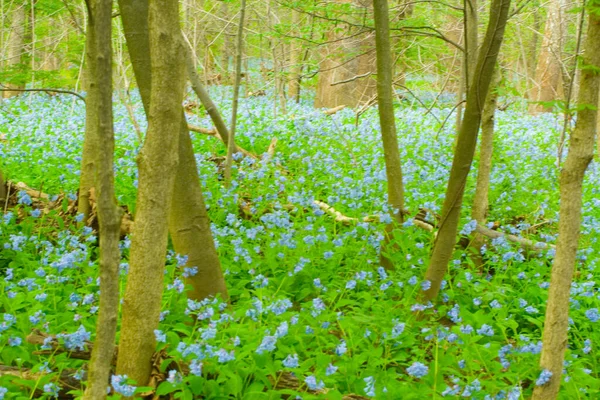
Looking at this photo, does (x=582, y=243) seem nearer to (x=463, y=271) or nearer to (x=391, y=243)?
(x=463, y=271)

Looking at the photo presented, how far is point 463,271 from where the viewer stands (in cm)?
348

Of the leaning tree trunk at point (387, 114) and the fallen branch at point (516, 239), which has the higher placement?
the leaning tree trunk at point (387, 114)

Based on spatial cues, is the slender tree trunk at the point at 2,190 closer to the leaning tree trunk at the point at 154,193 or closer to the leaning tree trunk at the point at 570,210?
the leaning tree trunk at the point at 154,193

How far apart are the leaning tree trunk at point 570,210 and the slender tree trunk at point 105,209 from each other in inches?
57.1

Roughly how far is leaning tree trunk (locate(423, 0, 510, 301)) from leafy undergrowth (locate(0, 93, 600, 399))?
163 mm

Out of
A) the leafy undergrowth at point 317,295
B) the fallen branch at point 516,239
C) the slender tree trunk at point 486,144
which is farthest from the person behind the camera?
the slender tree trunk at point 486,144

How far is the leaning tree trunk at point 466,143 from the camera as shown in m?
2.64

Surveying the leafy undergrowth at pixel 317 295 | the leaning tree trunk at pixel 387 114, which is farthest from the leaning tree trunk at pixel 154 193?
the leaning tree trunk at pixel 387 114

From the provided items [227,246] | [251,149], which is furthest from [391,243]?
[251,149]

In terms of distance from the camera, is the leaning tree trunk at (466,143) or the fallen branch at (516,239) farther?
the fallen branch at (516,239)

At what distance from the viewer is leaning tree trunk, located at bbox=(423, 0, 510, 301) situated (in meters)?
2.64

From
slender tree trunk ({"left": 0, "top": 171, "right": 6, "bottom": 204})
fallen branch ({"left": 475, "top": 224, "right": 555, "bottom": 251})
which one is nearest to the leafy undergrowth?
fallen branch ({"left": 475, "top": 224, "right": 555, "bottom": 251})

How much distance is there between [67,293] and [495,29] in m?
2.32

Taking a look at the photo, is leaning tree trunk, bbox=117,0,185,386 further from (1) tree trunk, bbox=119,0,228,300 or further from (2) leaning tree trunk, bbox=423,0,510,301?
(2) leaning tree trunk, bbox=423,0,510,301
